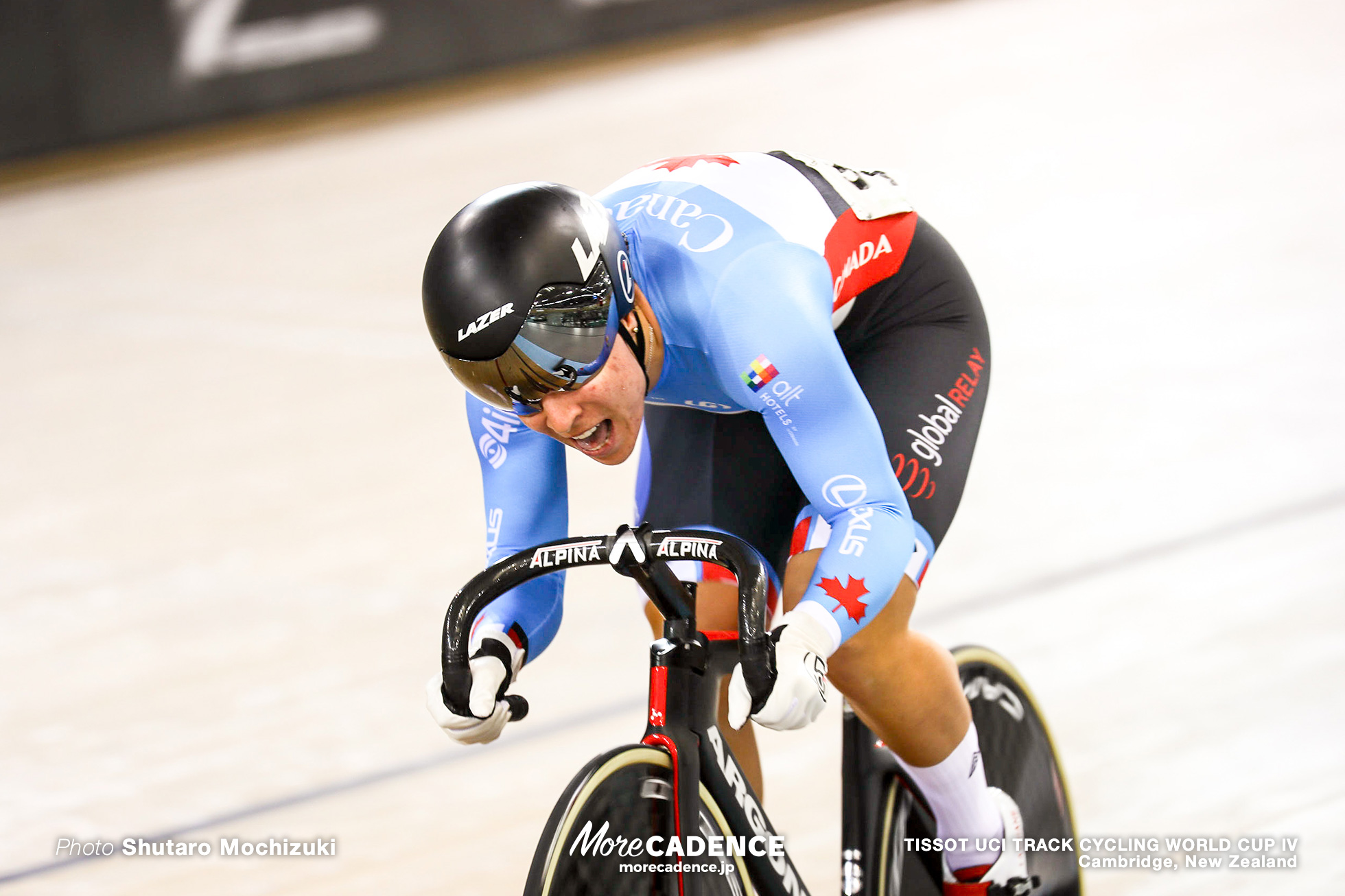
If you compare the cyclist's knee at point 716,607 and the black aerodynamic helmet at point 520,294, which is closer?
the black aerodynamic helmet at point 520,294

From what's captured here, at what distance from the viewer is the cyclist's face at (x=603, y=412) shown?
5.95 feet

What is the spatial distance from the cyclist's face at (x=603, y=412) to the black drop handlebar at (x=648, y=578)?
0.51 feet

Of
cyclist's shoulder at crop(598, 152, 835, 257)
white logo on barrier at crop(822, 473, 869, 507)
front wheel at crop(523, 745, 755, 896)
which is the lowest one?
front wheel at crop(523, 745, 755, 896)

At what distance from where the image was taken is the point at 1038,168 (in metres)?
8.71

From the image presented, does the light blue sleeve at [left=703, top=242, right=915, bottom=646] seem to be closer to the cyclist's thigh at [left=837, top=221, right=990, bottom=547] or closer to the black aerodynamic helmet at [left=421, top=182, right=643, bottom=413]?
the black aerodynamic helmet at [left=421, top=182, right=643, bottom=413]

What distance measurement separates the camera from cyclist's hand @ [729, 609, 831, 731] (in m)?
1.61

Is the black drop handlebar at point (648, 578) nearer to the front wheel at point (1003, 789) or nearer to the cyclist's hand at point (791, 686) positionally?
the cyclist's hand at point (791, 686)

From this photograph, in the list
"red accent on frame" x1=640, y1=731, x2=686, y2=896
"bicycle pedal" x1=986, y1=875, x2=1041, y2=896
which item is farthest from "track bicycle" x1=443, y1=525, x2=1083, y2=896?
"bicycle pedal" x1=986, y1=875, x2=1041, y2=896

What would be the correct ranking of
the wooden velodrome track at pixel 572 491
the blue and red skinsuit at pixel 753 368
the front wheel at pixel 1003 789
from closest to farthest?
the blue and red skinsuit at pixel 753 368
the front wheel at pixel 1003 789
the wooden velodrome track at pixel 572 491

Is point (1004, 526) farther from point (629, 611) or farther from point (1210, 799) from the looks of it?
point (1210, 799)

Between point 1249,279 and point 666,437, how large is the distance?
4762 millimetres

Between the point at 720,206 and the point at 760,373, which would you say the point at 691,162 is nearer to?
the point at 720,206

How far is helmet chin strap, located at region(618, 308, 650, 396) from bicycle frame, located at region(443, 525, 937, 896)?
29 centimetres

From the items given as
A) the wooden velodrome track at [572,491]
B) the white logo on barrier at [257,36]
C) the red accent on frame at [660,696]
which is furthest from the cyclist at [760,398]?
the white logo on barrier at [257,36]
